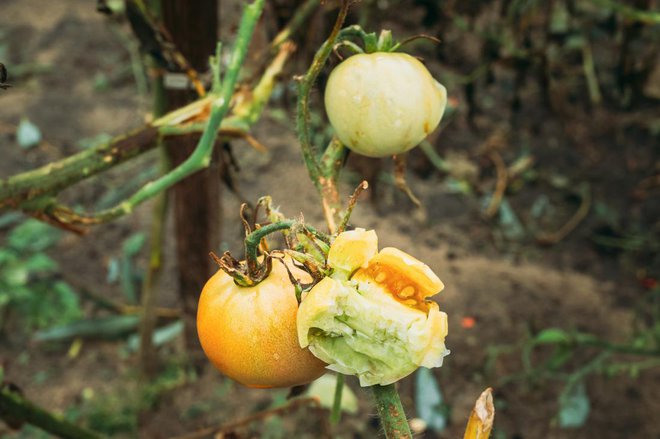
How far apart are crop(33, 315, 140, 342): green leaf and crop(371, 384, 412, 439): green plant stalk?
176 cm

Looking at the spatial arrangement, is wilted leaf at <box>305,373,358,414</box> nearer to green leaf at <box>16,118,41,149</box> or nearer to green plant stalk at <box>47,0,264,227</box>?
green plant stalk at <box>47,0,264,227</box>

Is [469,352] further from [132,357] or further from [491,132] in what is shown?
[491,132]

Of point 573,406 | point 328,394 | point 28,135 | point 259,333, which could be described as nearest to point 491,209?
point 573,406

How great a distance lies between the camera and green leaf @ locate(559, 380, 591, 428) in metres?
1.84

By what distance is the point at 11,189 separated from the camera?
2.95 ft

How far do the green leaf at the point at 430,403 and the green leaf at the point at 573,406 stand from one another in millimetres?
313

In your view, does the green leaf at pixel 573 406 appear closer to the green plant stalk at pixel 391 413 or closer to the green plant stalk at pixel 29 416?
the green plant stalk at pixel 29 416

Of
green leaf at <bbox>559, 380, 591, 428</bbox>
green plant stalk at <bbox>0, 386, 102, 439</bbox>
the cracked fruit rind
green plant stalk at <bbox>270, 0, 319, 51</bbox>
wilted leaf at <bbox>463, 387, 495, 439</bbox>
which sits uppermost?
the cracked fruit rind

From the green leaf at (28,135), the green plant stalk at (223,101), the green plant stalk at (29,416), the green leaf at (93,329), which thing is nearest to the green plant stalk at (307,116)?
the green plant stalk at (223,101)

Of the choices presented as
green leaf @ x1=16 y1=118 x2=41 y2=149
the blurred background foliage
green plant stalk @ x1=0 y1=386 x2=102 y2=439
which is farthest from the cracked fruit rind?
green leaf @ x1=16 y1=118 x2=41 y2=149

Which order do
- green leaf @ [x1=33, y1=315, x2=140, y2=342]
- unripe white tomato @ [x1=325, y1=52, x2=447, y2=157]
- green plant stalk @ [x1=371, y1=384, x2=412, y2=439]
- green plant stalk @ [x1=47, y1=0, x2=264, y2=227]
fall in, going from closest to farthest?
1. green plant stalk @ [x1=371, y1=384, x2=412, y2=439]
2. unripe white tomato @ [x1=325, y1=52, x2=447, y2=157]
3. green plant stalk @ [x1=47, y1=0, x2=264, y2=227]
4. green leaf @ [x1=33, y1=315, x2=140, y2=342]

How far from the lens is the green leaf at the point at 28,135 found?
2.71 metres

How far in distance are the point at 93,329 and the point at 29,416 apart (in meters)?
1.16

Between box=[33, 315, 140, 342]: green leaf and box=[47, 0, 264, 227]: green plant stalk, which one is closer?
box=[47, 0, 264, 227]: green plant stalk
